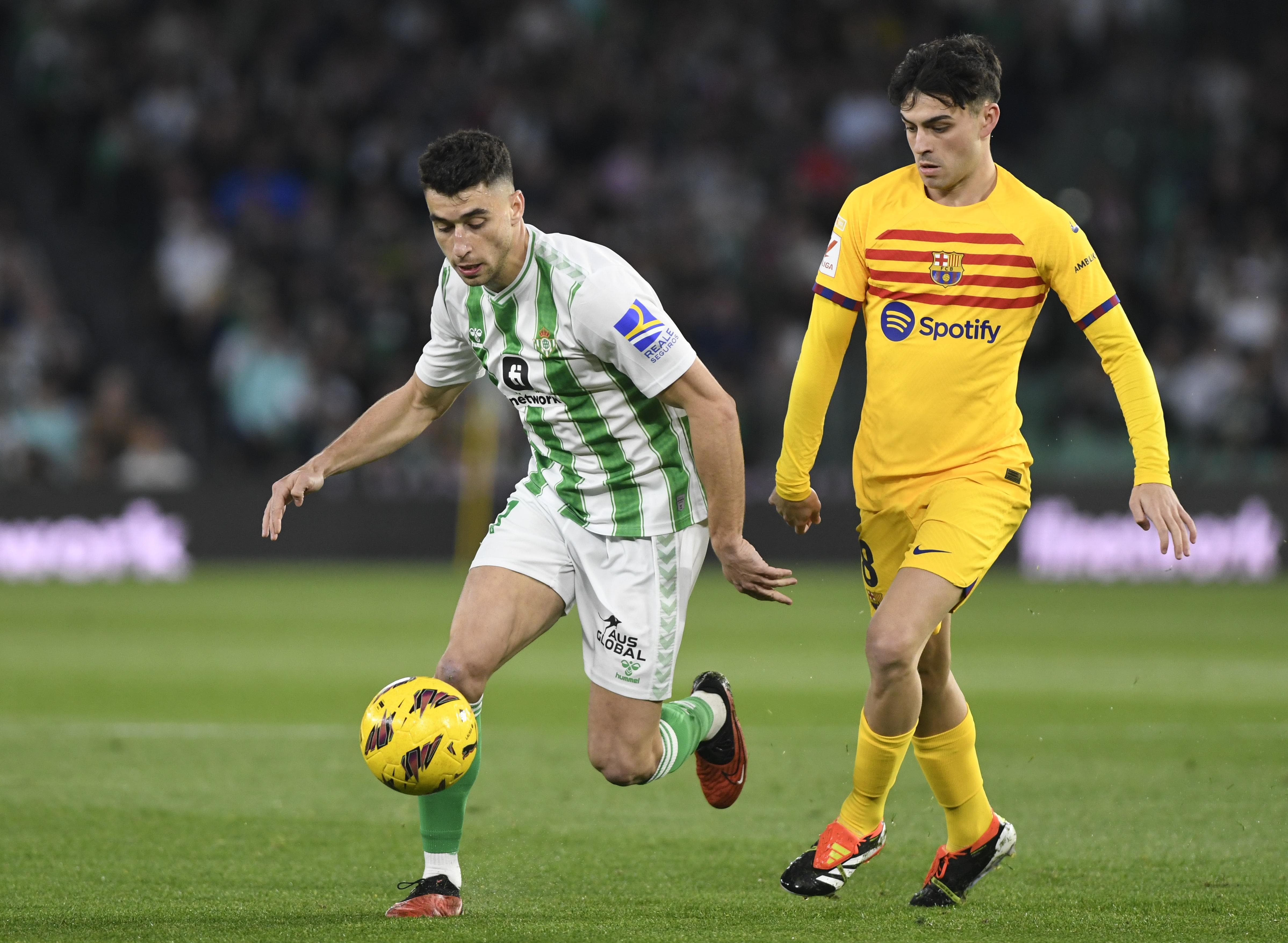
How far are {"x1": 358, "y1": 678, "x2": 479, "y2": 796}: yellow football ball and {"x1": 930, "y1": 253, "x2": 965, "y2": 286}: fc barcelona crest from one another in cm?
183

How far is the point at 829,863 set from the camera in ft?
17.0

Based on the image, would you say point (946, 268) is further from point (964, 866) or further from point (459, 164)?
point (964, 866)

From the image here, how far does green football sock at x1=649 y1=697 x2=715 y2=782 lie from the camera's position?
564 centimetres

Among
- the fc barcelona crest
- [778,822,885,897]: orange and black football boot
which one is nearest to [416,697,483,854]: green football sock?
[778,822,885,897]: orange and black football boot

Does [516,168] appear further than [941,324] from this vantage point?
Yes

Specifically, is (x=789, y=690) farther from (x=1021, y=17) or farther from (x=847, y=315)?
(x=1021, y=17)

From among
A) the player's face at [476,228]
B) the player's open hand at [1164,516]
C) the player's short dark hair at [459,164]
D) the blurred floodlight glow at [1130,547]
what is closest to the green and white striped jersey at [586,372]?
the player's face at [476,228]

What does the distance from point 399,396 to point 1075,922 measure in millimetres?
2603

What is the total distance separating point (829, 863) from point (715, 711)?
3.32 feet

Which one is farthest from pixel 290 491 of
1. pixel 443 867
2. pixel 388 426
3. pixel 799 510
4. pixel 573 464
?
pixel 799 510

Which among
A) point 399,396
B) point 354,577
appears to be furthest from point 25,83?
point 399,396

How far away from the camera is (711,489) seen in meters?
5.22

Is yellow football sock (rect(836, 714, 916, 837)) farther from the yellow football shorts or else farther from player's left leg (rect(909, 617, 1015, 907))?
the yellow football shorts

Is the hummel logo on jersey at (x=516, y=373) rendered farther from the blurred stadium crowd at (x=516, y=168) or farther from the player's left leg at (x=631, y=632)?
the blurred stadium crowd at (x=516, y=168)
